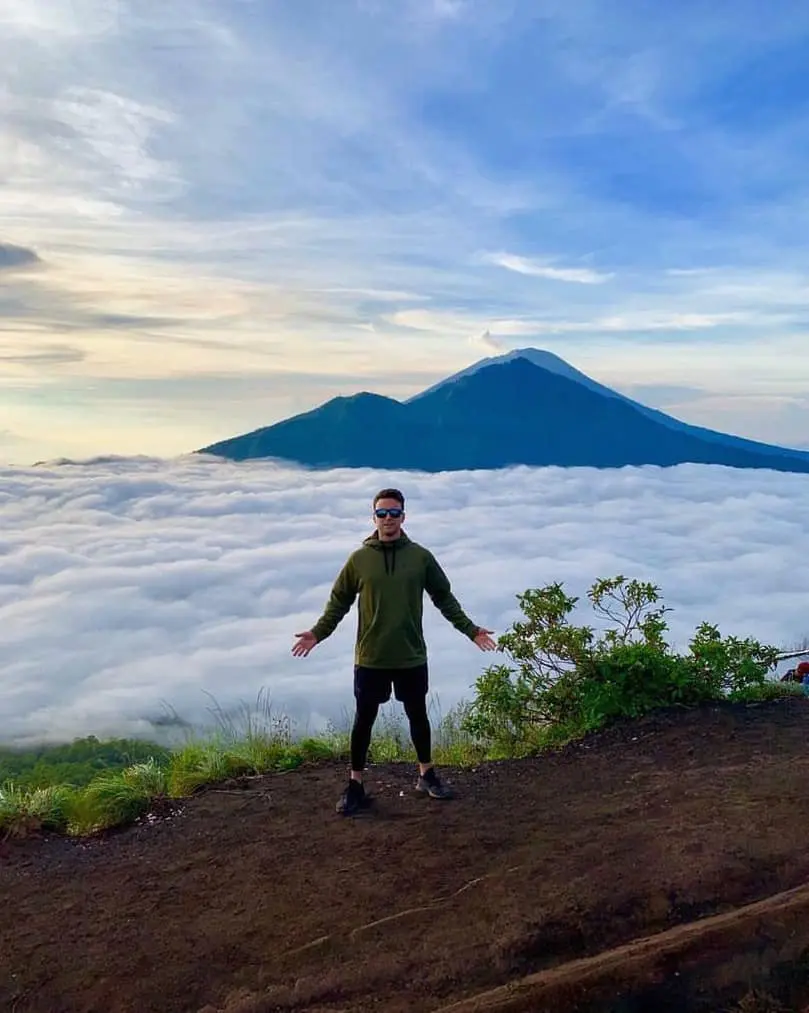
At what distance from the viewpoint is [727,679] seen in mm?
7703

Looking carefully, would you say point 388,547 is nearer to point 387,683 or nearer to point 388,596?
point 388,596

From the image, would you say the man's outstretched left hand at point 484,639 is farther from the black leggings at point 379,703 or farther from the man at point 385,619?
the black leggings at point 379,703

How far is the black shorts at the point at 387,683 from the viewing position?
5.85 m

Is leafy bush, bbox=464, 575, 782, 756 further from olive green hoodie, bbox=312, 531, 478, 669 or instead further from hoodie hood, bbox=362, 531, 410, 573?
hoodie hood, bbox=362, 531, 410, 573

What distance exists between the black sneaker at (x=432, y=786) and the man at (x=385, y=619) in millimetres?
300

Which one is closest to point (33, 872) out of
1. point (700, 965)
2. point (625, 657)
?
point (700, 965)

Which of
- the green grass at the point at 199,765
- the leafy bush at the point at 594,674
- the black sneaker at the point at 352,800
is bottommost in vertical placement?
the green grass at the point at 199,765

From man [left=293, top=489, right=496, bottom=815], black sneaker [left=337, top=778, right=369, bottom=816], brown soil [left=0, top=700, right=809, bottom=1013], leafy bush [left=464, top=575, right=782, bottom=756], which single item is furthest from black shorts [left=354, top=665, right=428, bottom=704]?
leafy bush [left=464, top=575, right=782, bottom=756]

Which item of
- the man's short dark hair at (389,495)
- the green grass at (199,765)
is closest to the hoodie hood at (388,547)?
the man's short dark hair at (389,495)

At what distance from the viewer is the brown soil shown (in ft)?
12.9

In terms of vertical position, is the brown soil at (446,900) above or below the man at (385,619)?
below

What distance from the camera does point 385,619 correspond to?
18.9 feet

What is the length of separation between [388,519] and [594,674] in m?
3.00

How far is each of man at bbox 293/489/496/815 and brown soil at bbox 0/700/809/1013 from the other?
540 millimetres
